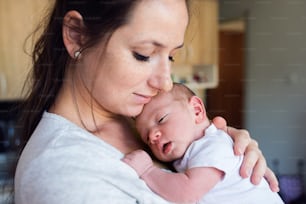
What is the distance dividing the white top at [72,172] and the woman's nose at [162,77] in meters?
0.08

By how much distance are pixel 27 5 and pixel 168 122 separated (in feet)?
4.10

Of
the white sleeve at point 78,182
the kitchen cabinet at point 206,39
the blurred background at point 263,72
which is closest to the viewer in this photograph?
the white sleeve at point 78,182

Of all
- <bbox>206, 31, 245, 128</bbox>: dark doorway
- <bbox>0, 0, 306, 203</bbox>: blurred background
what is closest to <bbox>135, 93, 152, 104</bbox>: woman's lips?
<bbox>0, 0, 306, 203</bbox>: blurred background

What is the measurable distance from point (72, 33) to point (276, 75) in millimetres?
1946

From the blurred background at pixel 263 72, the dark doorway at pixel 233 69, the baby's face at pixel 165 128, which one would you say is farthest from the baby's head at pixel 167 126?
the dark doorway at pixel 233 69

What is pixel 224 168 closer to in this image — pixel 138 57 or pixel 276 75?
pixel 138 57

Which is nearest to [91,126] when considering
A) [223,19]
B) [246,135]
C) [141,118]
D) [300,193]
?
[141,118]

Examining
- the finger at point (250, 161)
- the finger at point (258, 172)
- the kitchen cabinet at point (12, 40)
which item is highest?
the finger at point (250, 161)

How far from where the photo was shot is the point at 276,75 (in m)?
2.15

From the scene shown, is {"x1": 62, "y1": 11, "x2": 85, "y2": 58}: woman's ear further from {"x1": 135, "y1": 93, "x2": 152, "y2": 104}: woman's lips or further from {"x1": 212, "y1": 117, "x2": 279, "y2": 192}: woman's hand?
{"x1": 212, "y1": 117, "x2": 279, "y2": 192}: woman's hand

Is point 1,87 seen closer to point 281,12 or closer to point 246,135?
point 246,135

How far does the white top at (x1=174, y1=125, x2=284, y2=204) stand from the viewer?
15.8 inches

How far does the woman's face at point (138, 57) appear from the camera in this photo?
34 centimetres

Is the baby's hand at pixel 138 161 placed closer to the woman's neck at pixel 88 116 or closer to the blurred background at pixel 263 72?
the woman's neck at pixel 88 116
